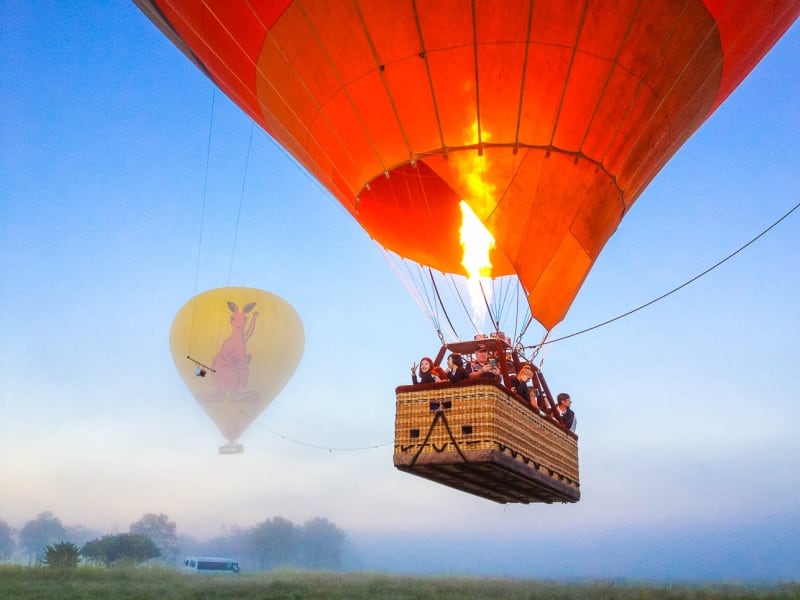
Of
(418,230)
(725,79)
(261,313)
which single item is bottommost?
(418,230)

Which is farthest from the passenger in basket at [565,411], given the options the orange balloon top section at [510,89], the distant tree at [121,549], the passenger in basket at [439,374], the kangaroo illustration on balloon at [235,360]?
the distant tree at [121,549]

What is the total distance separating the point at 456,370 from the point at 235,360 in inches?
685

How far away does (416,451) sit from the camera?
492 cm

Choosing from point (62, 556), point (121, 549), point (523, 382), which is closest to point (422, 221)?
point (523, 382)

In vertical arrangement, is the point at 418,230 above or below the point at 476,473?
above

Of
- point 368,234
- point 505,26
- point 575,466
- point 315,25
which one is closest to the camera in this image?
point 505,26

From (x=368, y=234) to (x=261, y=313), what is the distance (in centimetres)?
1529

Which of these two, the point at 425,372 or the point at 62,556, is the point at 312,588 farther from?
the point at 425,372

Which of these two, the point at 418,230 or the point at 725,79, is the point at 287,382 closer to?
the point at 418,230

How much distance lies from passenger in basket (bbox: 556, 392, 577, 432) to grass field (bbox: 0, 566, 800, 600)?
12191 mm

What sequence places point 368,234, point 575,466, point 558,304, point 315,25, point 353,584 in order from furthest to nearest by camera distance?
point 353,584 < point 368,234 < point 558,304 < point 575,466 < point 315,25

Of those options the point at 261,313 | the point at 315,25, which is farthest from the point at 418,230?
the point at 261,313

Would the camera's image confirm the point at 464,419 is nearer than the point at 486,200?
Yes

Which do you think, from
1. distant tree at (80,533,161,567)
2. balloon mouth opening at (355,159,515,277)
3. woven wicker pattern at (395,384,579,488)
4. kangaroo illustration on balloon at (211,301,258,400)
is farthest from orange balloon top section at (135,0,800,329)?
distant tree at (80,533,161,567)
